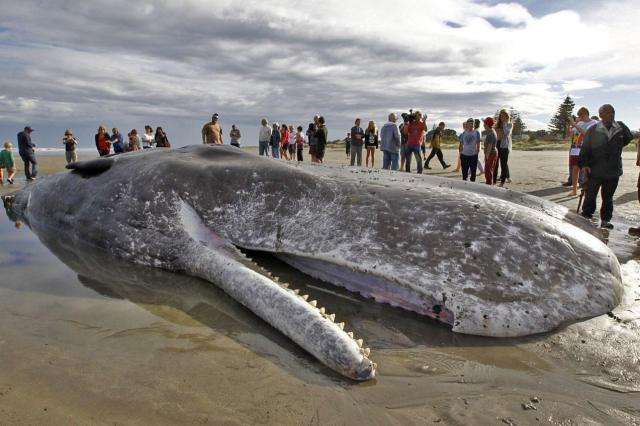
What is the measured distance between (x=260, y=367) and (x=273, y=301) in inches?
25.1

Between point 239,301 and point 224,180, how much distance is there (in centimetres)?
185

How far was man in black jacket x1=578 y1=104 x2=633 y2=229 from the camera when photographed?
8.56 meters

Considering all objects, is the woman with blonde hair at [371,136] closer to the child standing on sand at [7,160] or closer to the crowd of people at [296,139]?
the crowd of people at [296,139]

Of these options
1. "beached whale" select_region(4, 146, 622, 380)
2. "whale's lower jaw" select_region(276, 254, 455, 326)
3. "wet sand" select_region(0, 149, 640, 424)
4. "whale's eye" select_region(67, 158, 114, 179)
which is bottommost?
"wet sand" select_region(0, 149, 640, 424)

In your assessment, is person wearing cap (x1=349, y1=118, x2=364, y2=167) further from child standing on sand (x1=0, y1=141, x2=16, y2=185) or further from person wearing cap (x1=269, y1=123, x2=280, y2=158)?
child standing on sand (x1=0, y1=141, x2=16, y2=185)

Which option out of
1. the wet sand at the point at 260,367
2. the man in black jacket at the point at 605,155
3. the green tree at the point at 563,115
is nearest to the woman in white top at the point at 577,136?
the man in black jacket at the point at 605,155

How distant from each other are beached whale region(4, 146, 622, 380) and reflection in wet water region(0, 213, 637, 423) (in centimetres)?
18

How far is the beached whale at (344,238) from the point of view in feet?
12.4

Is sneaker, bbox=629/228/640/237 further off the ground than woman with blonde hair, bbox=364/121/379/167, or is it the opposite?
woman with blonde hair, bbox=364/121/379/167

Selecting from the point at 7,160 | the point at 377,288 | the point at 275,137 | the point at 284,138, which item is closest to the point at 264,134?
the point at 275,137

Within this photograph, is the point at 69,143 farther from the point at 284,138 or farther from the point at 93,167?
the point at 93,167

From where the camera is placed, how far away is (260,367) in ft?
10.4

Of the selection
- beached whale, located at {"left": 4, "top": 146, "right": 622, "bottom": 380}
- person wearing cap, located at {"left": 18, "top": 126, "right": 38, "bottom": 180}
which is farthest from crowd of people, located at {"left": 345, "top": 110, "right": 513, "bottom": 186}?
person wearing cap, located at {"left": 18, "top": 126, "right": 38, "bottom": 180}

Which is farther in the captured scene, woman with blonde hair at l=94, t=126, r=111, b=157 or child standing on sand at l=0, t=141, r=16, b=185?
woman with blonde hair at l=94, t=126, r=111, b=157
